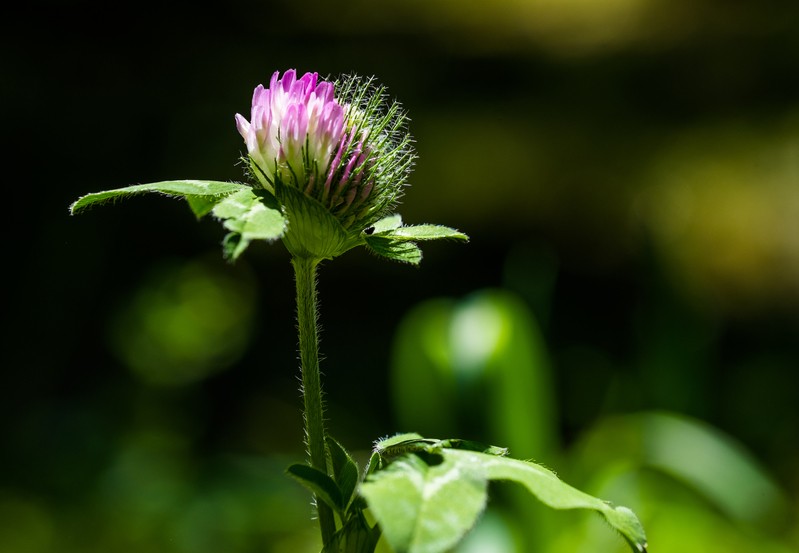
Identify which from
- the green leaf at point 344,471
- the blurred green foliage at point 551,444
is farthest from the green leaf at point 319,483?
the blurred green foliage at point 551,444

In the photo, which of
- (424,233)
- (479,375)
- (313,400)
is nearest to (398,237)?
(424,233)

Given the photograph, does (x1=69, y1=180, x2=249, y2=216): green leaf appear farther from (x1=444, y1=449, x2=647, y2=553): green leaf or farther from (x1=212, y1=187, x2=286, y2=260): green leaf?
(x1=444, y1=449, x2=647, y2=553): green leaf

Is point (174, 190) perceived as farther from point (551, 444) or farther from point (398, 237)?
point (551, 444)

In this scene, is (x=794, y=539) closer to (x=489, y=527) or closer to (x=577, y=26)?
(x=489, y=527)

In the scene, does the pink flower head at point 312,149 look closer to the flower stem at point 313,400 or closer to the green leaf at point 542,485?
the flower stem at point 313,400

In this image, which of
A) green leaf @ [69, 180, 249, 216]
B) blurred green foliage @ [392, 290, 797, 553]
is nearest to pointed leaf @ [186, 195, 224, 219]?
green leaf @ [69, 180, 249, 216]
